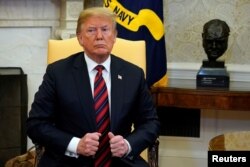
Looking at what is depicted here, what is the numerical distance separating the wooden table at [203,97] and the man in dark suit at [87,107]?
3.25 feet

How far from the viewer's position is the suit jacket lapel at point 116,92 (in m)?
1.82

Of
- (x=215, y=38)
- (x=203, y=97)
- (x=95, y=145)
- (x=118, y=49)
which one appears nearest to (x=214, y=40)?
(x=215, y=38)

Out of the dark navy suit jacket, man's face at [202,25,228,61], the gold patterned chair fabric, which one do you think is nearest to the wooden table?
man's face at [202,25,228,61]

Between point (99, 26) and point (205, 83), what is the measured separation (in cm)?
130

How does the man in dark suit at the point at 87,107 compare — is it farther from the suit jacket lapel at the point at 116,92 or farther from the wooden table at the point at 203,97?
the wooden table at the point at 203,97

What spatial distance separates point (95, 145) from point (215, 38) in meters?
1.45

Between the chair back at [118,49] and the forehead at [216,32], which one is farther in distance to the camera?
the forehead at [216,32]

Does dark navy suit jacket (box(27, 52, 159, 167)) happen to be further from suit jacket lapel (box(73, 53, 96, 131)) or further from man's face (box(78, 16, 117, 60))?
man's face (box(78, 16, 117, 60))

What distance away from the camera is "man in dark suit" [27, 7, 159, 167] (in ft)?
5.82

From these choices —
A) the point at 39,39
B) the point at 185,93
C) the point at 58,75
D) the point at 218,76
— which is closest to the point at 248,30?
the point at 218,76

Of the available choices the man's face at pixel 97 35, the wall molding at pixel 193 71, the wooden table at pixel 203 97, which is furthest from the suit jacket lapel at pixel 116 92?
the wall molding at pixel 193 71

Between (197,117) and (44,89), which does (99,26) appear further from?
(197,117)

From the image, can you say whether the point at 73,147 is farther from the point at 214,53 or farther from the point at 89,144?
the point at 214,53

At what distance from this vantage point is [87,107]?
5.90ft
